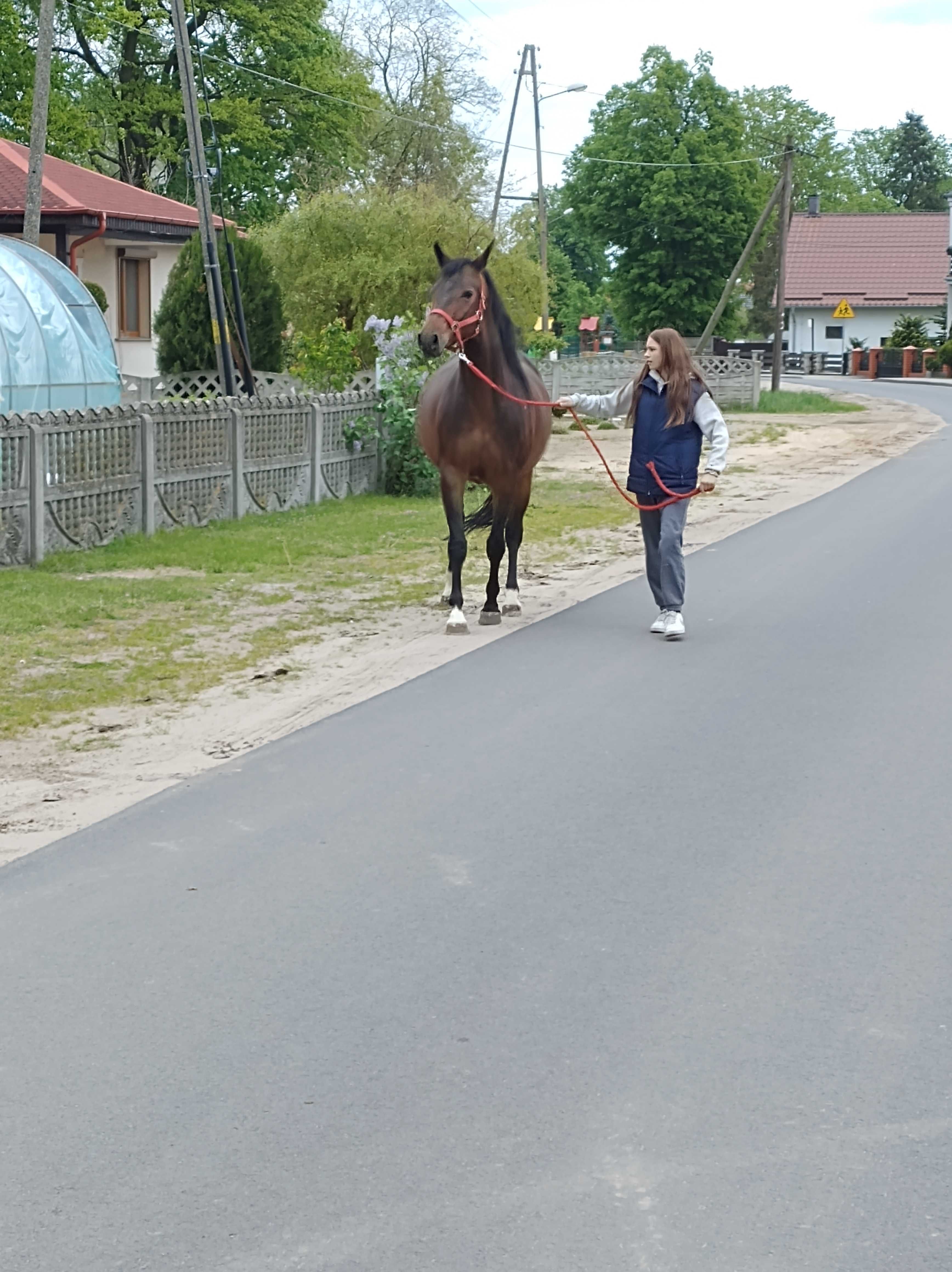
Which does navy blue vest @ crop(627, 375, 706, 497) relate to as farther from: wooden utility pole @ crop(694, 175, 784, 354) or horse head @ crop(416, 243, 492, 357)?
wooden utility pole @ crop(694, 175, 784, 354)

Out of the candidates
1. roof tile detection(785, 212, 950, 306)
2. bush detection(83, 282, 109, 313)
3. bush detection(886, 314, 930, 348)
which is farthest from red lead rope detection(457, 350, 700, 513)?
roof tile detection(785, 212, 950, 306)

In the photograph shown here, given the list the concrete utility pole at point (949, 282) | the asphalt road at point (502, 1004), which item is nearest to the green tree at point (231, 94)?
the concrete utility pole at point (949, 282)

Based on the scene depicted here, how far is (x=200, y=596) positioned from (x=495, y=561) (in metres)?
2.25

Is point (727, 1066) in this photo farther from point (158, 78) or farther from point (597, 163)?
point (597, 163)

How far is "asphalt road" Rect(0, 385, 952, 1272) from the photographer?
11.7 feet

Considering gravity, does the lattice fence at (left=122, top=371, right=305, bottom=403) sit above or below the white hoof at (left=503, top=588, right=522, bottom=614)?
above

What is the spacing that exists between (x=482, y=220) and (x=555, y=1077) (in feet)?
99.3

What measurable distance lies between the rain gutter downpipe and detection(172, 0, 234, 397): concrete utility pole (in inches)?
258

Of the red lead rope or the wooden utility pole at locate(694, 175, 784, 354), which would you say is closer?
the red lead rope

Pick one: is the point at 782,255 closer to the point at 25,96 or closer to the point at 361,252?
the point at 25,96

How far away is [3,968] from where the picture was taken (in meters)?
5.05

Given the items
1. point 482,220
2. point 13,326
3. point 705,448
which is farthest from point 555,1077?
point 482,220

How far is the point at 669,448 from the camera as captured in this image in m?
10.8

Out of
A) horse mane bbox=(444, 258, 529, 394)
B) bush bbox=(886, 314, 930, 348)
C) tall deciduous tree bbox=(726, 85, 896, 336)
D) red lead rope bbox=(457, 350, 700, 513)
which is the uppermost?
tall deciduous tree bbox=(726, 85, 896, 336)
